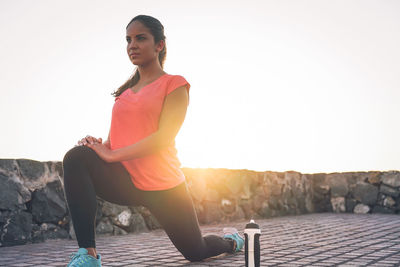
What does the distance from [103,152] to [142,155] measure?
25 cm

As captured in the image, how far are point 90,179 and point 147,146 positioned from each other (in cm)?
41

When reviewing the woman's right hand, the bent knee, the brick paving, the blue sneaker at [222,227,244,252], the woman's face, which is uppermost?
the woman's face

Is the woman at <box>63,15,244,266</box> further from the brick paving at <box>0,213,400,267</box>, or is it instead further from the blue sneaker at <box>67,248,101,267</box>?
the brick paving at <box>0,213,400,267</box>

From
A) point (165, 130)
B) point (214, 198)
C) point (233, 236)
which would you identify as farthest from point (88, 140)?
point (214, 198)

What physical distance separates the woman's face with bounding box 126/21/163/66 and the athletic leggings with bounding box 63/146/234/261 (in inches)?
28.3

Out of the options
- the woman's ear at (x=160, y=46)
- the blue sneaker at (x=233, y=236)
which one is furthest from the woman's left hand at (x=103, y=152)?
the blue sneaker at (x=233, y=236)

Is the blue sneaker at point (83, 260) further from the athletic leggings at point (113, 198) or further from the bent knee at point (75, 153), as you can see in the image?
the bent knee at point (75, 153)

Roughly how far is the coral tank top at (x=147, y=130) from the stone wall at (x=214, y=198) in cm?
276

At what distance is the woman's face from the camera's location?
334cm

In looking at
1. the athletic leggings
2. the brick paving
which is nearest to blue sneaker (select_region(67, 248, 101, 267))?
the athletic leggings

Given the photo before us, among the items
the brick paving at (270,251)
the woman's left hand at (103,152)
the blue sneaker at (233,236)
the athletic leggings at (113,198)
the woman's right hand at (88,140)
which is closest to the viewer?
the athletic leggings at (113,198)

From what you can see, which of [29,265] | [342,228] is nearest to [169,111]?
[29,265]

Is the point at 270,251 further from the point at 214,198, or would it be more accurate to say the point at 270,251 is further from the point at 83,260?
the point at 214,198

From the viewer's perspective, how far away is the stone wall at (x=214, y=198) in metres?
5.66
